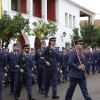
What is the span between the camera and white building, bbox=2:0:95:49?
2459 cm

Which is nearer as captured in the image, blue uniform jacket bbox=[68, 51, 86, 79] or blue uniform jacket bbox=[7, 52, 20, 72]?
blue uniform jacket bbox=[68, 51, 86, 79]

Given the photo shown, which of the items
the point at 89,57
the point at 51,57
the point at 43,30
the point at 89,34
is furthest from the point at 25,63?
the point at 89,34

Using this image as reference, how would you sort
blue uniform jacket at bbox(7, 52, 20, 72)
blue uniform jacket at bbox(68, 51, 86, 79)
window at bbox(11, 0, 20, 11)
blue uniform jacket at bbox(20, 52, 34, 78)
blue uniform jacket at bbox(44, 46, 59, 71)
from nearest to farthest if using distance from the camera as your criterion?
blue uniform jacket at bbox(68, 51, 86, 79), blue uniform jacket at bbox(20, 52, 34, 78), blue uniform jacket at bbox(44, 46, 59, 71), blue uniform jacket at bbox(7, 52, 20, 72), window at bbox(11, 0, 20, 11)

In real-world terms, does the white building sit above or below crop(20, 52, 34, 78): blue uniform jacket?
above

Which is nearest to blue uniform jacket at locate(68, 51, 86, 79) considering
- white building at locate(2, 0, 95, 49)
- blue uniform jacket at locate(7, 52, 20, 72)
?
blue uniform jacket at locate(7, 52, 20, 72)

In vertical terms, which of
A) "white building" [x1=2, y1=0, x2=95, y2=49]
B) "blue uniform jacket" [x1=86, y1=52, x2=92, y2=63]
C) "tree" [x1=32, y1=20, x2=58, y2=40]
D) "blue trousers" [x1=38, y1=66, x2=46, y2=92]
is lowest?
"blue trousers" [x1=38, y1=66, x2=46, y2=92]

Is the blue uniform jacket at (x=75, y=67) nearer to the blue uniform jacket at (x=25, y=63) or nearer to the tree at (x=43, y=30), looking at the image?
the blue uniform jacket at (x=25, y=63)

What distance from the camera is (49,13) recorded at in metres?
30.5

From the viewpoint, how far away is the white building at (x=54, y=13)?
24594mm

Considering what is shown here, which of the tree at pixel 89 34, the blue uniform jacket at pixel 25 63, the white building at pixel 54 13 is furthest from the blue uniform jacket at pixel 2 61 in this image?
the tree at pixel 89 34

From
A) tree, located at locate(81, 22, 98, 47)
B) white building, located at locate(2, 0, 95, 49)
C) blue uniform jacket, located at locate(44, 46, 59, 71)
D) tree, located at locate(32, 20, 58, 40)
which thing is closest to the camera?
blue uniform jacket, located at locate(44, 46, 59, 71)

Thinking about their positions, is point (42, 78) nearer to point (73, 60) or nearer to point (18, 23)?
point (73, 60)

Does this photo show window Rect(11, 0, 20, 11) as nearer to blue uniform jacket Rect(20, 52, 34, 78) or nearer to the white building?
the white building

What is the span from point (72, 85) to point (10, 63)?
147 inches
